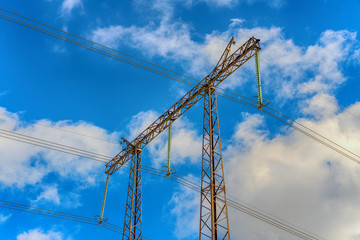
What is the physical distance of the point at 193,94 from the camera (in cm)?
3122

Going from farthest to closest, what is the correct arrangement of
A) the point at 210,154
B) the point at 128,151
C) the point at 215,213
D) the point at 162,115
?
the point at 128,151
the point at 162,115
the point at 210,154
the point at 215,213

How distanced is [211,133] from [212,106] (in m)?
2.77

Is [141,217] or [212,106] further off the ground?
[212,106]

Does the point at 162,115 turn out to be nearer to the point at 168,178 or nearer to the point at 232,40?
the point at 168,178

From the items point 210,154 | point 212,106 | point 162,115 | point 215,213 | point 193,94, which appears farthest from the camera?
point 162,115

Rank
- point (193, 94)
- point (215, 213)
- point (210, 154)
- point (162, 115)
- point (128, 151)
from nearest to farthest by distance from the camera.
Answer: point (215, 213), point (210, 154), point (193, 94), point (162, 115), point (128, 151)

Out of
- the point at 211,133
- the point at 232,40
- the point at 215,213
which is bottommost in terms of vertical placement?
the point at 215,213

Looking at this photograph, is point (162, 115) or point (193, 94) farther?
point (162, 115)

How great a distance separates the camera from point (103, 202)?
124 ft

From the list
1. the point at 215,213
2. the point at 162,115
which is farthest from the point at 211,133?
the point at 162,115

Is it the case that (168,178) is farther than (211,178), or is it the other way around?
(168,178)

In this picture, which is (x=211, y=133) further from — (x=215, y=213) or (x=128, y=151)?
(x=128, y=151)

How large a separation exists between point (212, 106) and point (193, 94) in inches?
122

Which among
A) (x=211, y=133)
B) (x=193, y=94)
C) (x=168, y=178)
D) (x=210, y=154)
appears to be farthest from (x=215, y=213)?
(x=193, y=94)
